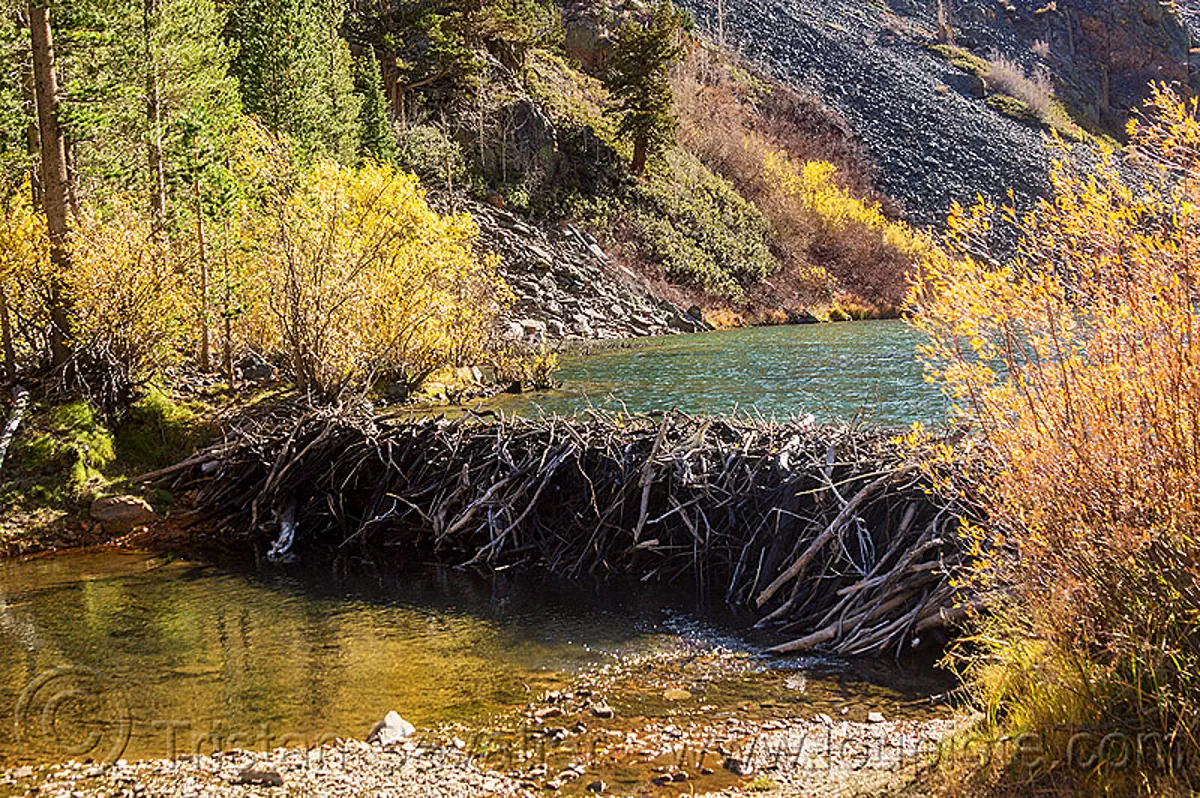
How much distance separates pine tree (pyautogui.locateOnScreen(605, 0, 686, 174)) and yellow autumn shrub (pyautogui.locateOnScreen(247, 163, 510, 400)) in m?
31.6

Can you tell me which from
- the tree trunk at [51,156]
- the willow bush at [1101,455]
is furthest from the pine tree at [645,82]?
the willow bush at [1101,455]

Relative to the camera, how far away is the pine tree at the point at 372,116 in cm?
3878

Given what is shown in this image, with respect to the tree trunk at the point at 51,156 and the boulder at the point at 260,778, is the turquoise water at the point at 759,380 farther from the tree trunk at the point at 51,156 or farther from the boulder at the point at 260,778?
the tree trunk at the point at 51,156

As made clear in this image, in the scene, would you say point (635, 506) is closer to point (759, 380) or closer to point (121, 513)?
point (121, 513)

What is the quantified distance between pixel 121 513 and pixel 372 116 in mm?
30684

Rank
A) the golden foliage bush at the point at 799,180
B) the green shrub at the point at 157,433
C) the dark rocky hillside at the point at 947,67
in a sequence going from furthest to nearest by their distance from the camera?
the dark rocky hillside at the point at 947,67 → the golden foliage bush at the point at 799,180 → the green shrub at the point at 157,433

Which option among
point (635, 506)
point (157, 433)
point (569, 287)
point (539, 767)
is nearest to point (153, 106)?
point (157, 433)

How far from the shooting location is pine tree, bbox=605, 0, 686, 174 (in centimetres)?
5169

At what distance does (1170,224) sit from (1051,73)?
11146 centimetres

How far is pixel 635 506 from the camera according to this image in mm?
10422

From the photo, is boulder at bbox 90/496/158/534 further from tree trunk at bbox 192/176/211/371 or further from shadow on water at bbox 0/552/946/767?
tree trunk at bbox 192/176/211/371

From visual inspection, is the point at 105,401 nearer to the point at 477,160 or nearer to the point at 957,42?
the point at 477,160

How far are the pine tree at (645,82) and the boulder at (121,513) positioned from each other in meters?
44.3

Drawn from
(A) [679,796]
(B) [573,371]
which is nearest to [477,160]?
(B) [573,371]
